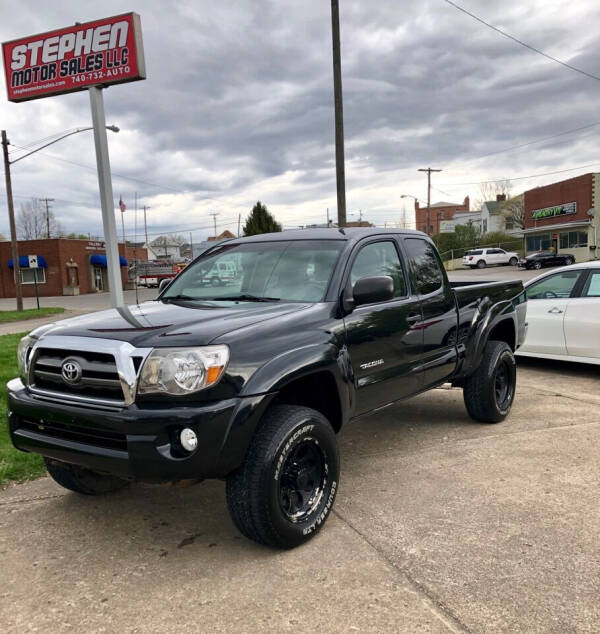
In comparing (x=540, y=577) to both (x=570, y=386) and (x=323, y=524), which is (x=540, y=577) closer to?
(x=323, y=524)

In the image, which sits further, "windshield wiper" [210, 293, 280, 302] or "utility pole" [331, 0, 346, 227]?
"utility pole" [331, 0, 346, 227]

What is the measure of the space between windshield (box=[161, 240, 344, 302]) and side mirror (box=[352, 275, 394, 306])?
251 mm

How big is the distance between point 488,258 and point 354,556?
1900 inches

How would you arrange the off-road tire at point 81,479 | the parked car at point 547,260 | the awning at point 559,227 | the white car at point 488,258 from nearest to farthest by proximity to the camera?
the off-road tire at point 81,479, the parked car at point 547,260, the awning at point 559,227, the white car at point 488,258

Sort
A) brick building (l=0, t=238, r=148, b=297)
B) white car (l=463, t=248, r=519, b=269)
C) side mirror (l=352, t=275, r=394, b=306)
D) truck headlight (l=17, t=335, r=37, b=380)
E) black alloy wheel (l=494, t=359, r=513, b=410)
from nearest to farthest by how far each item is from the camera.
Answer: truck headlight (l=17, t=335, r=37, b=380)
side mirror (l=352, t=275, r=394, b=306)
black alloy wheel (l=494, t=359, r=513, b=410)
brick building (l=0, t=238, r=148, b=297)
white car (l=463, t=248, r=519, b=269)

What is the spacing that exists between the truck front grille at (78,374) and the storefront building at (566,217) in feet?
149

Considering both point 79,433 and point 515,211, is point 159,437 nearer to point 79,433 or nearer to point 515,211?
point 79,433

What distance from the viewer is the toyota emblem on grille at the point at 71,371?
3.01 metres

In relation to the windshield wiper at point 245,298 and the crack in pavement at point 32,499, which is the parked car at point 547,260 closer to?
the windshield wiper at point 245,298

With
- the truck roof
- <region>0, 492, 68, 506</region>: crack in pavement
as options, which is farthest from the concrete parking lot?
the truck roof

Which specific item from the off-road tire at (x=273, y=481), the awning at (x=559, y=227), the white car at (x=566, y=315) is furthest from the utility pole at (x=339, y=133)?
the awning at (x=559, y=227)

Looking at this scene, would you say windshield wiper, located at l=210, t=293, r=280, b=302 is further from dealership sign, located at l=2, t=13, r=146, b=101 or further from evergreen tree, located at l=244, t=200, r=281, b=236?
evergreen tree, located at l=244, t=200, r=281, b=236

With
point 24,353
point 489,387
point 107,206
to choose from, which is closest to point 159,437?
point 24,353

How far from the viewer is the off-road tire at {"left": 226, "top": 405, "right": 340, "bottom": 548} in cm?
295
